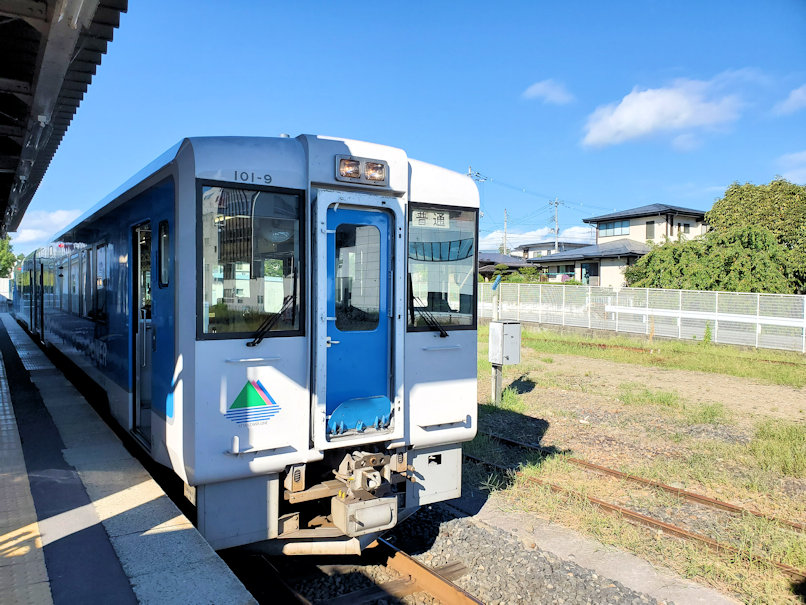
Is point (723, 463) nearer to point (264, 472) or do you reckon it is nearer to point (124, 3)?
point (264, 472)

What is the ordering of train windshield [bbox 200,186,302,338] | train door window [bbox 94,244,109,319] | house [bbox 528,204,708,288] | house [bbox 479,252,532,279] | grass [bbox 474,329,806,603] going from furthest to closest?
1. house [bbox 479,252,532,279]
2. house [bbox 528,204,708,288]
3. train door window [bbox 94,244,109,319]
4. grass [bbox 474,329,806,603]
5. train windshield [bbox 200,186,302,338]

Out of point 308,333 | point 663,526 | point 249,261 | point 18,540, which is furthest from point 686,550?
point 18,540

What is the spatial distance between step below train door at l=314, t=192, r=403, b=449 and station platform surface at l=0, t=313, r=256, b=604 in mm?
1213

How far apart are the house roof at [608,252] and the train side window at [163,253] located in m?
36.1

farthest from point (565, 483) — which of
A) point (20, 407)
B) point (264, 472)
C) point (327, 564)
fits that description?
point (20, 407)

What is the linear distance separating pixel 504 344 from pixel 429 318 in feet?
19.3

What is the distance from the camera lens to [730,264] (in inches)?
989

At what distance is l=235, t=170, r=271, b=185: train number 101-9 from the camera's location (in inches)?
165

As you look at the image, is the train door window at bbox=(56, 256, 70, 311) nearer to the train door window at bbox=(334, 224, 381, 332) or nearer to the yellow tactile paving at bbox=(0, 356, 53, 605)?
the yellow tactile paving at bbox=(0, 356, 53, 605)

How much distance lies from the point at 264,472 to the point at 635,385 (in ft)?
37.8

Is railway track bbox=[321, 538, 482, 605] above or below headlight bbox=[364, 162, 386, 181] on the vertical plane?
below

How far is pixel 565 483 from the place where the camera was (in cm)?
719

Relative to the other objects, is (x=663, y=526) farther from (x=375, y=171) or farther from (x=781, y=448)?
(x=375, y=171)

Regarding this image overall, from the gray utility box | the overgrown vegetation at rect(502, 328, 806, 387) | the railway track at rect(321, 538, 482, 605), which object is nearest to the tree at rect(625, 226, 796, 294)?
the overgrown vegetation at rect(502, 328, 806, 387)
